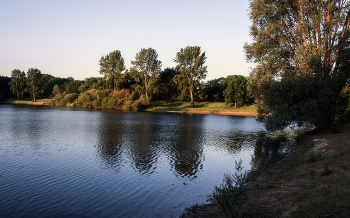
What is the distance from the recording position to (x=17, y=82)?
410 feet

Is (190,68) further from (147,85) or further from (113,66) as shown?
(113,66)

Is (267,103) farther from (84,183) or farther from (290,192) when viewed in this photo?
(84,183)

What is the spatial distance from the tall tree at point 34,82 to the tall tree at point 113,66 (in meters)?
51.6

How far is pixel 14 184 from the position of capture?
13.3 meters

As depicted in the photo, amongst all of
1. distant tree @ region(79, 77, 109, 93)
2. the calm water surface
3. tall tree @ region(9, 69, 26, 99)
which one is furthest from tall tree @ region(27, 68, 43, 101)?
the calm water surface

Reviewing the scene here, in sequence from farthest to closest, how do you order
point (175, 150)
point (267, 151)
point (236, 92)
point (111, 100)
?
point (111, 100) → point (236, 92) → point (175, 150) → point (267, 151)

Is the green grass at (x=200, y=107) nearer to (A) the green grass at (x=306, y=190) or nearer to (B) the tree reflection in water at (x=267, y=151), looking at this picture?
(B) the tree reflection in water at (x=267, y=151)

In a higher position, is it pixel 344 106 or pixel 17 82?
pixel 17 82

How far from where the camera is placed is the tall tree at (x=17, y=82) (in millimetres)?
124625

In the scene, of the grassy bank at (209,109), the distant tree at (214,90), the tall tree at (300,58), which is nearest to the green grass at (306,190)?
the tall tree at (300,58)

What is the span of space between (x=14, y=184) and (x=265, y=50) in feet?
88.5

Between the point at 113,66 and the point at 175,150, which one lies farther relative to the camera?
the point at 113,66

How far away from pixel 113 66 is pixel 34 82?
180 ft

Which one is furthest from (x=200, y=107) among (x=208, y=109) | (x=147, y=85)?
(x=147, y=85)
